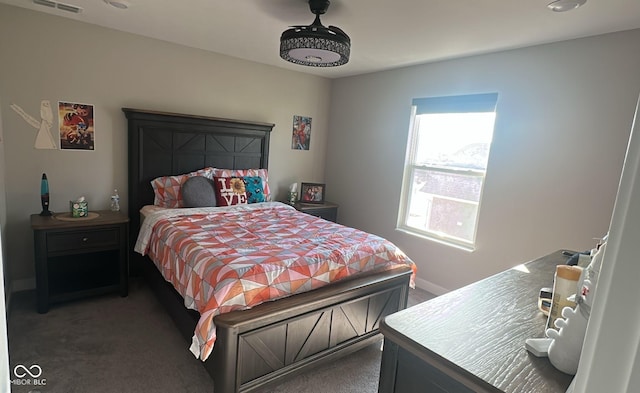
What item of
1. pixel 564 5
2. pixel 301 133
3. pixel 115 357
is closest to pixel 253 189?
pixel 301 133

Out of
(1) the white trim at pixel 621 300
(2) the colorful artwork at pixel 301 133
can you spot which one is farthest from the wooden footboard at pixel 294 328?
(2) the colorful artwork at pixel 301 133

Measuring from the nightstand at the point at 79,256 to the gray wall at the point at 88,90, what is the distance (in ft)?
0.98

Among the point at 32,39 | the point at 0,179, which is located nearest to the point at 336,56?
the point at 32,39

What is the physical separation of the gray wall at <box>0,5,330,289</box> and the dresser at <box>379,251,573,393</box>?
10.8 feet

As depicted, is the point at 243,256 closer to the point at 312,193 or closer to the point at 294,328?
the point at 294,328

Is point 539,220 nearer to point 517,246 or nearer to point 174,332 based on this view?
point 517,246

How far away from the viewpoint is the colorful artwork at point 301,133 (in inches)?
181

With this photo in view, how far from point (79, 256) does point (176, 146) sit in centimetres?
138

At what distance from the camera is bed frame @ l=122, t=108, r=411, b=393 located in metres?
1.87

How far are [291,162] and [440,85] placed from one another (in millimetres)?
2090

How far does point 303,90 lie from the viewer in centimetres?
458

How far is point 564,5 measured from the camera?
6.74ft

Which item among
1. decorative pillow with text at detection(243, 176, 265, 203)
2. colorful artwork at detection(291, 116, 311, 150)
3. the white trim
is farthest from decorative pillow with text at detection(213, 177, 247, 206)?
the white trim

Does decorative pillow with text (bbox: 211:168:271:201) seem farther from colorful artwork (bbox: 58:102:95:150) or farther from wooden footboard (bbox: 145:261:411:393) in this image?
wooden footboard (bbox: 145:261:411:393)
